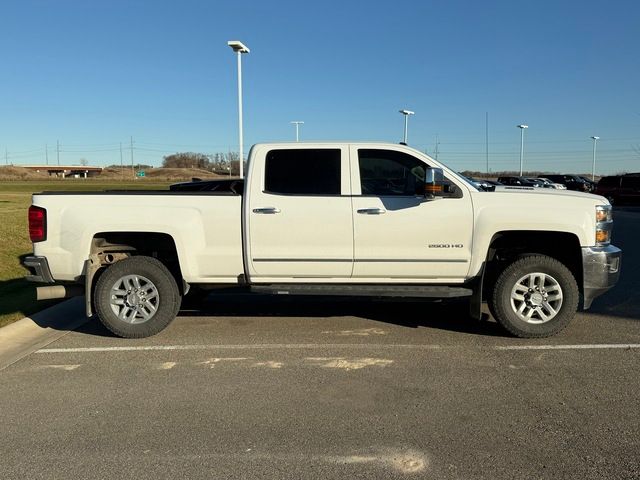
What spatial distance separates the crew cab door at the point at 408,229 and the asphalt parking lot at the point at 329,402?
745mm

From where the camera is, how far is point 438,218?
561 cm

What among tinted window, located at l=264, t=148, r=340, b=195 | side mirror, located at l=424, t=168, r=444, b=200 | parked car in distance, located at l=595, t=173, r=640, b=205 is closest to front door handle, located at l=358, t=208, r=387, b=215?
tinted window, located at l=264, t=148, r=340, b=195

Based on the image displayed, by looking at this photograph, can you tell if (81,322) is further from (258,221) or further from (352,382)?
(352,382)

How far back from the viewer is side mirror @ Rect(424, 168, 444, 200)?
17.4 ft

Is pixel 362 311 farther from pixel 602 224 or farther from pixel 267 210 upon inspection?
pixel 602 224

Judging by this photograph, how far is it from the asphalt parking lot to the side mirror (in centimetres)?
156

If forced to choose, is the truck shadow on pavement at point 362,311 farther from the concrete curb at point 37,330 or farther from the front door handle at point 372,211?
the concrete curb at point 37,330

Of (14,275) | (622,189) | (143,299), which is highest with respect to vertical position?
(622,189)

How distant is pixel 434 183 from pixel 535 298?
166cm

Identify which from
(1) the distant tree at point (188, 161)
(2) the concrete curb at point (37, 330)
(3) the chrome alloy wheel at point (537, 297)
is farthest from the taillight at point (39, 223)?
(1) the distant tree at point (188, 161)

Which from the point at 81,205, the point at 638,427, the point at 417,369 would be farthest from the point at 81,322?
the point at 638,427

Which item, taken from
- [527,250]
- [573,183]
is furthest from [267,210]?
[573,183]

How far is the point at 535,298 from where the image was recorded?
565cm

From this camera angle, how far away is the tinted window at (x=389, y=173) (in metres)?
5.74
